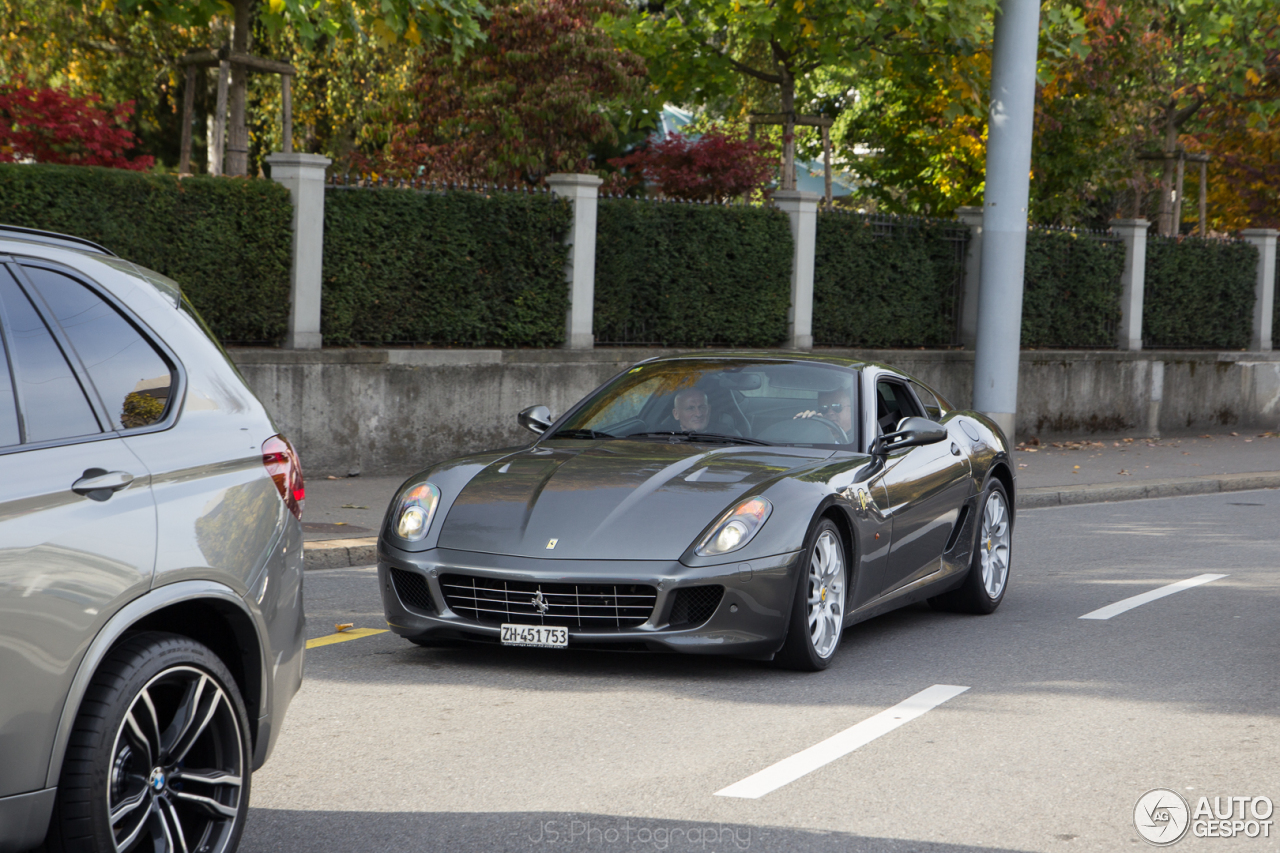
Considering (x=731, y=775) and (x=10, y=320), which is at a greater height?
(x=10, y=320)

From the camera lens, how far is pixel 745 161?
26.3 meters

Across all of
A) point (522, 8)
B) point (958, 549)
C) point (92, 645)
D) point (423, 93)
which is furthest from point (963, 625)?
point (423, 93)

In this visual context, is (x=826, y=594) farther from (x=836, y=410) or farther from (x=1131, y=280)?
(x=1131, y=280)

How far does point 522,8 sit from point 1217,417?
13128 mm

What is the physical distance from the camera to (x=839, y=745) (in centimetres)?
570

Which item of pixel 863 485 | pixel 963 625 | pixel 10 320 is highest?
pixel 10 320

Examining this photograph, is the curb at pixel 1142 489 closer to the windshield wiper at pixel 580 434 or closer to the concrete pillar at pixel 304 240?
the concrete pillar at pixel 304 240

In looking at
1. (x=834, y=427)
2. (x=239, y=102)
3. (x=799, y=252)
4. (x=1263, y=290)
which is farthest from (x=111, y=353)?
(x=1263, y=290)

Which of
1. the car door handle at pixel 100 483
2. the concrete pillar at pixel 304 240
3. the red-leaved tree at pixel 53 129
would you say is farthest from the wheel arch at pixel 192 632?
the red-leaved tree at pixel 53 129

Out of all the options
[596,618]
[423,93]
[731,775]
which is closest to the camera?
[731,775]

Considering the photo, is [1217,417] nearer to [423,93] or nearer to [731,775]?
[423,93]

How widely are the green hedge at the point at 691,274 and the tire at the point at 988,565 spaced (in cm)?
791

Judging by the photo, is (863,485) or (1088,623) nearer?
(863,485)

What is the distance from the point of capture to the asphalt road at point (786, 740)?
4.69m
